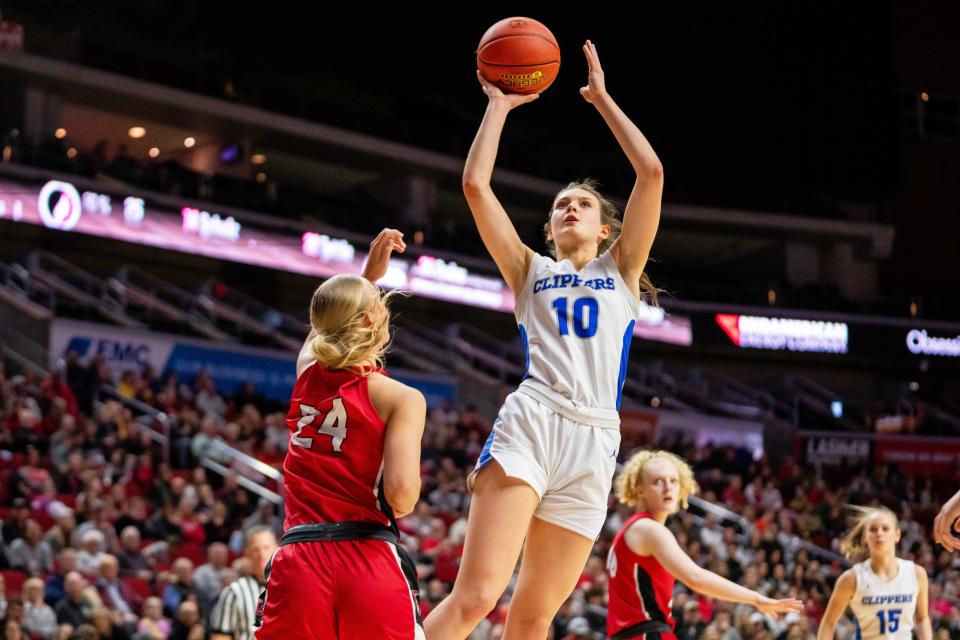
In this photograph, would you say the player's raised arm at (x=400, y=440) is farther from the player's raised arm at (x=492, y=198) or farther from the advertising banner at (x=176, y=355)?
the advertising banner at (x=176, y=355)

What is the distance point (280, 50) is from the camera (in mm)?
25406

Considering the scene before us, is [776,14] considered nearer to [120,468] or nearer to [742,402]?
[742,402]

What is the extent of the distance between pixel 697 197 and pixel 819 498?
12012 millimetres

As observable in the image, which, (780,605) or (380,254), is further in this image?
(780,605)

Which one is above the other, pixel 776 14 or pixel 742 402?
pixel 776 14

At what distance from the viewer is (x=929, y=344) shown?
29891mm

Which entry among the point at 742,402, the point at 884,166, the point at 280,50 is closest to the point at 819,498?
the point at 742,402

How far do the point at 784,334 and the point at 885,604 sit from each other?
2303 cm

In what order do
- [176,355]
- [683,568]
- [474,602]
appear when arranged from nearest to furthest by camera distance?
[474,602], [683,568], [176,355]

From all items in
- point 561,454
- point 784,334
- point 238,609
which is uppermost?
point 784,334

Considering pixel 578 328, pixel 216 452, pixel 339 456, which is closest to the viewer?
pixel 339 456

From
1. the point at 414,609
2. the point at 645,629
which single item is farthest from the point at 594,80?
the point at 645,629

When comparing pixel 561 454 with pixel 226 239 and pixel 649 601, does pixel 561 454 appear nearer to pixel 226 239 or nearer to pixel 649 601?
pixel 649 601

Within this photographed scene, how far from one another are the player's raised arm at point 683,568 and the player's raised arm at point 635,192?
1.46m
